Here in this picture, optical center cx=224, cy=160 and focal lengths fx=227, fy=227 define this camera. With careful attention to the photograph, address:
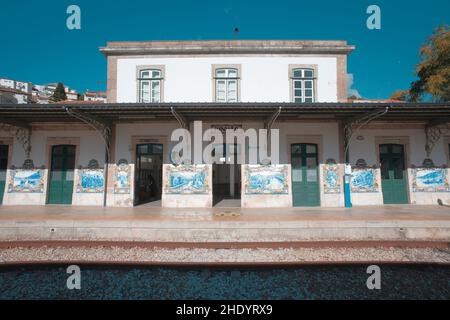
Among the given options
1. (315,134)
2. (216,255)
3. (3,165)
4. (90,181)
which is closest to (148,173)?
(90,181)

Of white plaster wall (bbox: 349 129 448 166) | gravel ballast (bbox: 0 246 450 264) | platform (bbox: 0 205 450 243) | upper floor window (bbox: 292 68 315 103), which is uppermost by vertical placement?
upper floor window (bbox: 292 68 315 103)

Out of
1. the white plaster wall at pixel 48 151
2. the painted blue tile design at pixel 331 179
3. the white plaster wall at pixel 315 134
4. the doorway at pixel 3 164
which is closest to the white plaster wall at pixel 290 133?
the white plaster wall at pixel 315 134

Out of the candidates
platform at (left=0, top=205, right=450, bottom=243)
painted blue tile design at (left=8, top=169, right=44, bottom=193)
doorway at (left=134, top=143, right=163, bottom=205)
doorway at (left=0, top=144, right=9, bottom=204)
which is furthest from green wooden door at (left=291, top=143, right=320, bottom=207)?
doorway at (left=0, top=144, right=9, bottom=204)

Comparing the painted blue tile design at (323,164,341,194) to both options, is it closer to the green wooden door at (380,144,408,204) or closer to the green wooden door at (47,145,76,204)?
the green wooden door at (380,144,408,204)

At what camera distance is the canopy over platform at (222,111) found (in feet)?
28.5

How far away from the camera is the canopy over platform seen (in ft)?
28.5

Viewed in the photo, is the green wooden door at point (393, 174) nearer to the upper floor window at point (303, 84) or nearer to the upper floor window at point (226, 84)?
the upper floor window at point (303, 84)

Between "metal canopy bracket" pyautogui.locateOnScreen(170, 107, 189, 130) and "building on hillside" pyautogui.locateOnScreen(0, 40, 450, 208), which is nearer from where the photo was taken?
"metal canopy bracket" pyautogui.locateOnScreen(170, 107, 189, 130)

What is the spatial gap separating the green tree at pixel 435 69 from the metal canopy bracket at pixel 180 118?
1624 centimetres

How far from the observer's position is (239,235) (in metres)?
6.66

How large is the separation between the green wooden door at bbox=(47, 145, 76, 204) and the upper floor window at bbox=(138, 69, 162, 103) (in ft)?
14.2

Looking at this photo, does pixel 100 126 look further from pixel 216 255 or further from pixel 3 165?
pixel 216 255

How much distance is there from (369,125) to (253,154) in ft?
18.8
